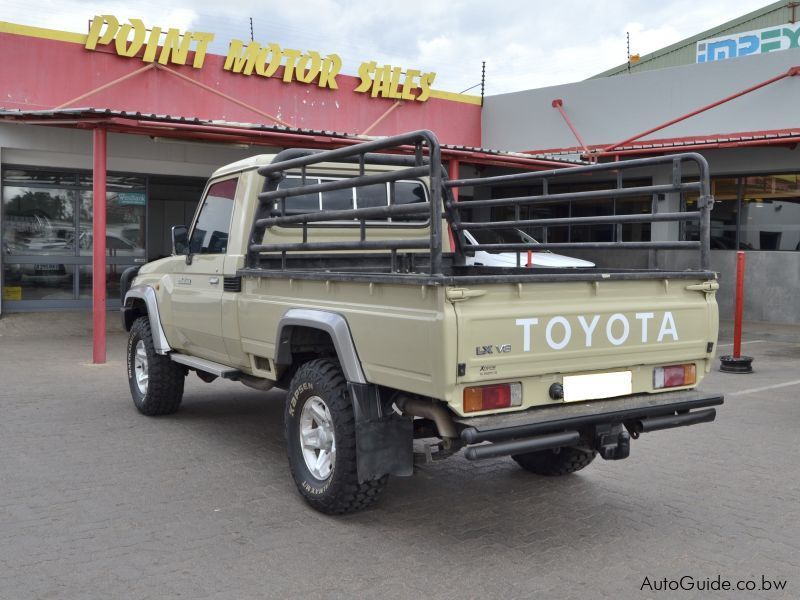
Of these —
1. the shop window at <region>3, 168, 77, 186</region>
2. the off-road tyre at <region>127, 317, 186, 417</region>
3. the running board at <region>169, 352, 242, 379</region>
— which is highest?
the shop window at <region>3, 168, 77, 186</region>

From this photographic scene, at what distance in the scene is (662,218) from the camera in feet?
14.5

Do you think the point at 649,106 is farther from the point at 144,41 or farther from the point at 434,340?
the point at 434,340

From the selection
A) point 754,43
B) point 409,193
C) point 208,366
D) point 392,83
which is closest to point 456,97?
point 392,83

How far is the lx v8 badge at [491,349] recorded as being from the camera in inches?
138

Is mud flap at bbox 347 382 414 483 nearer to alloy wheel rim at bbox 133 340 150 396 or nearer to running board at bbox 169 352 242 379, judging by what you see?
running board at bbox 169 352 242 379

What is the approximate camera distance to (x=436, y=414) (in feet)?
12.0

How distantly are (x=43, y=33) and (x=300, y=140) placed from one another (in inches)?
204

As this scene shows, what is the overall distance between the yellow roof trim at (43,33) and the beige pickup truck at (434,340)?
950cm

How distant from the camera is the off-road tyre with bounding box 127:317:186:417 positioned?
21.6ft

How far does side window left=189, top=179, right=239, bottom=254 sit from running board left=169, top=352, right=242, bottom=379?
32.3 inches

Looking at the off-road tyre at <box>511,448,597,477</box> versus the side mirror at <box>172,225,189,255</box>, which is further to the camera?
the side mirror at <box>172,225,189,255</box>

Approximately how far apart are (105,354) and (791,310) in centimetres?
1193

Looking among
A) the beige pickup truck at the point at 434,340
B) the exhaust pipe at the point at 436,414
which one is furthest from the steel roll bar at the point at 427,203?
the exhaust pipe at the point at 436,414

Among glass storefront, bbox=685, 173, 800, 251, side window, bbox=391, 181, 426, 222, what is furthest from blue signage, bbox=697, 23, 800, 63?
side window, bbox=391, 181, 426, 222
